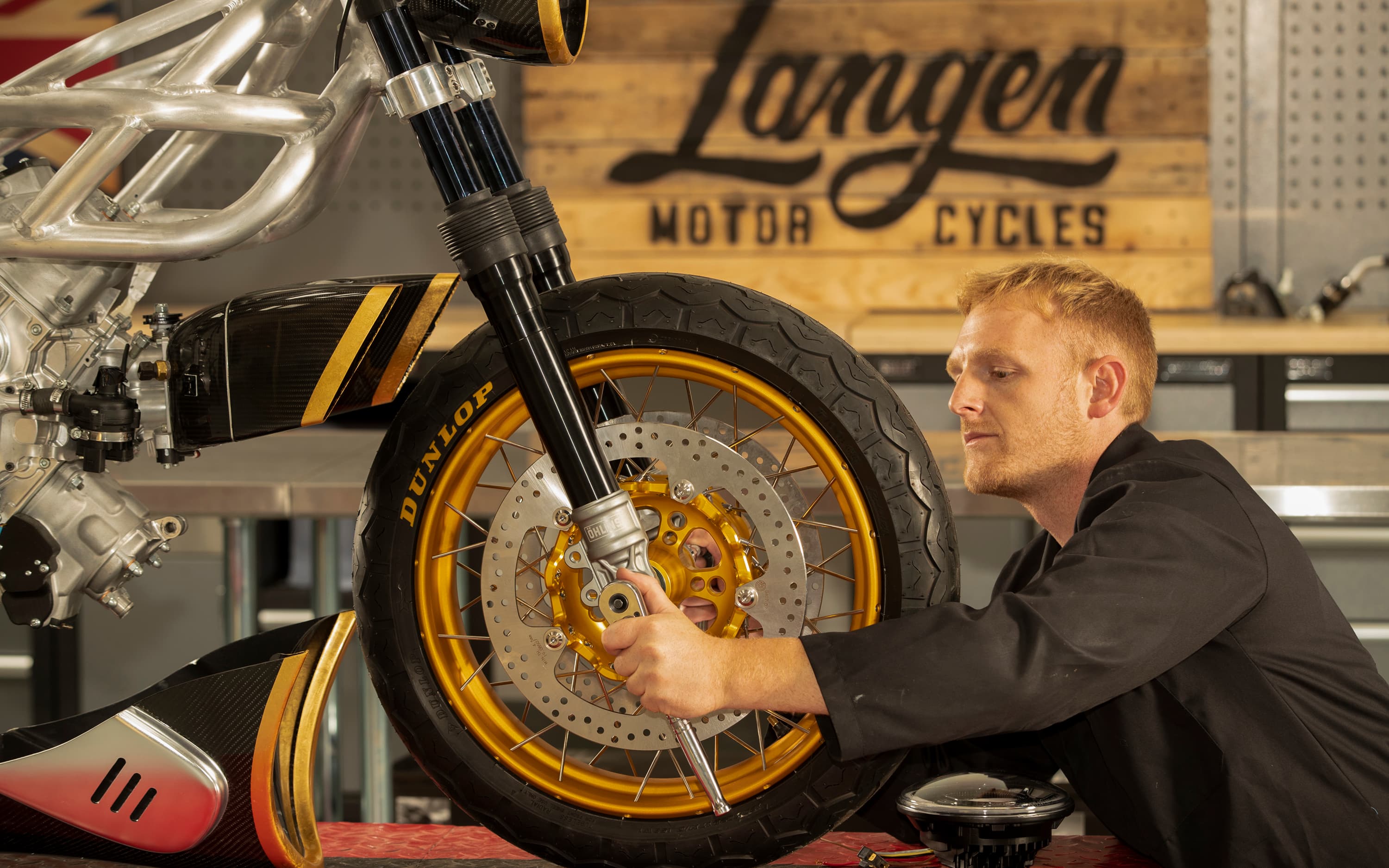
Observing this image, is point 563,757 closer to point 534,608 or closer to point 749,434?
point 534,608

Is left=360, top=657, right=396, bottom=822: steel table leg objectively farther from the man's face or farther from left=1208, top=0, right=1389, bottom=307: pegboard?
left=1208, top=0, right=1389, bottom=307: pegboard

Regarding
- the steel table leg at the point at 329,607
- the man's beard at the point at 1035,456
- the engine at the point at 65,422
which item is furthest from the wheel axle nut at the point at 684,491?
the steel table leg at the point at 329,607

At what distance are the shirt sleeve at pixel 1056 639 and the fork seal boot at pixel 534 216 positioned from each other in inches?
16.5

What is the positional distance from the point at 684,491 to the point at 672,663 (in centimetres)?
18

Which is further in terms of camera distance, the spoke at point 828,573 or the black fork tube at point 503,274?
the spoke at point 828,573

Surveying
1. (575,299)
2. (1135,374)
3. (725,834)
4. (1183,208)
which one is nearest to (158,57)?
(575,299)

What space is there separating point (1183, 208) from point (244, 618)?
9.84ft

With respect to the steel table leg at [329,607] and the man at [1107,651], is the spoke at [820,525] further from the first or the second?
the steel table leg at [329,607]

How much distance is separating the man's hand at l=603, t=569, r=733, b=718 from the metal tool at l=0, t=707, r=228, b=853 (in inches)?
16.4

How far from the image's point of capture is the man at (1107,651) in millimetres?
943

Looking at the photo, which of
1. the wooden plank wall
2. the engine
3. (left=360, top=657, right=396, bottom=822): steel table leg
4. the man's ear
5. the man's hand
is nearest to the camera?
the man's hand

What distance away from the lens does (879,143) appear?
405 cm

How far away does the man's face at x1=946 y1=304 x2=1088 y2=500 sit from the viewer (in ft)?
4.07

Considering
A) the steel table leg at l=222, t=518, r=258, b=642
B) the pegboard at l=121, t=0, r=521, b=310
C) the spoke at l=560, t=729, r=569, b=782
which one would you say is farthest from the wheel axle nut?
the pegboard at l=121, t=0, r=521, b=310
